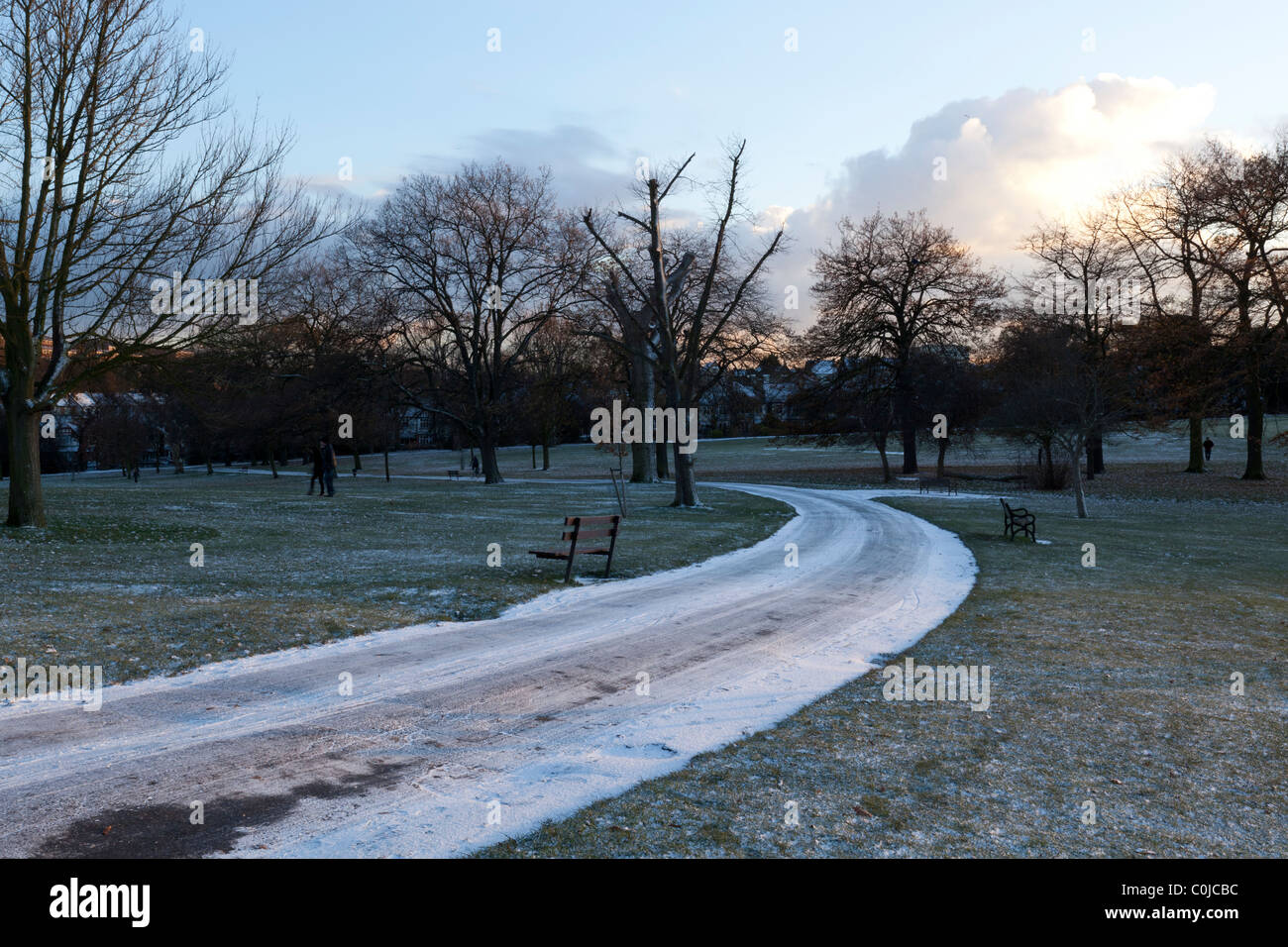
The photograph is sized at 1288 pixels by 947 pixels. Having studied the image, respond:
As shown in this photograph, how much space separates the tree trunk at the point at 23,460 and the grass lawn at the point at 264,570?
69 cm

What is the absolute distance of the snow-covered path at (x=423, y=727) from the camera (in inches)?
173

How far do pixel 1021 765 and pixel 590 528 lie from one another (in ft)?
27.3

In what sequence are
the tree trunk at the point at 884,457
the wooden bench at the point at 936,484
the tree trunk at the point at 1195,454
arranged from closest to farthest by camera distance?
the wooden bench at the point at 936,484
the tree trunk at the point at 1195,454
the tree trunk at the point at 884,457

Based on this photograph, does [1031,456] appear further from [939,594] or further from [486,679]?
[486,679]

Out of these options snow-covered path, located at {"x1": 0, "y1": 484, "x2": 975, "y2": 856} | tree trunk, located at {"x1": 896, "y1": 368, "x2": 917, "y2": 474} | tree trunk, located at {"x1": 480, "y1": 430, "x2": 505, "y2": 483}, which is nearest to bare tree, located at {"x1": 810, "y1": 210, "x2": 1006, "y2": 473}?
tree trunk, located at {"x1": 896, "y1": 368, "x2": 917, "y2": 474}

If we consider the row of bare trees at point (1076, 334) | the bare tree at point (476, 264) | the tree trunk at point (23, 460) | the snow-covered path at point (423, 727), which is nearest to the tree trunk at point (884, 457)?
the row of bare trees at point (1076, 334)

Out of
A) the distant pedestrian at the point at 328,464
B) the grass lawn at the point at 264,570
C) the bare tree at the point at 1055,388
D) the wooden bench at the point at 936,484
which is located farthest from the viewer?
the wooden bench at the point at 936,484

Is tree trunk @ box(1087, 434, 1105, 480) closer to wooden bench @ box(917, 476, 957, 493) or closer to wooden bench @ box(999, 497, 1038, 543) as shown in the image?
wooden bench @ box(917, 476, 957, 493)

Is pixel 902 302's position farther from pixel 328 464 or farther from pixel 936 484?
pixel 328 464

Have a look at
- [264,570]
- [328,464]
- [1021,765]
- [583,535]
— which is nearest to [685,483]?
[328,464]

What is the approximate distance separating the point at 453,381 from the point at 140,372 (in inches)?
1083

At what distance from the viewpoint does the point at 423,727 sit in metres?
6.07

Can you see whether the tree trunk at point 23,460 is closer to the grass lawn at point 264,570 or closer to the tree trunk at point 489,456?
the grass lawn at point 264,570
